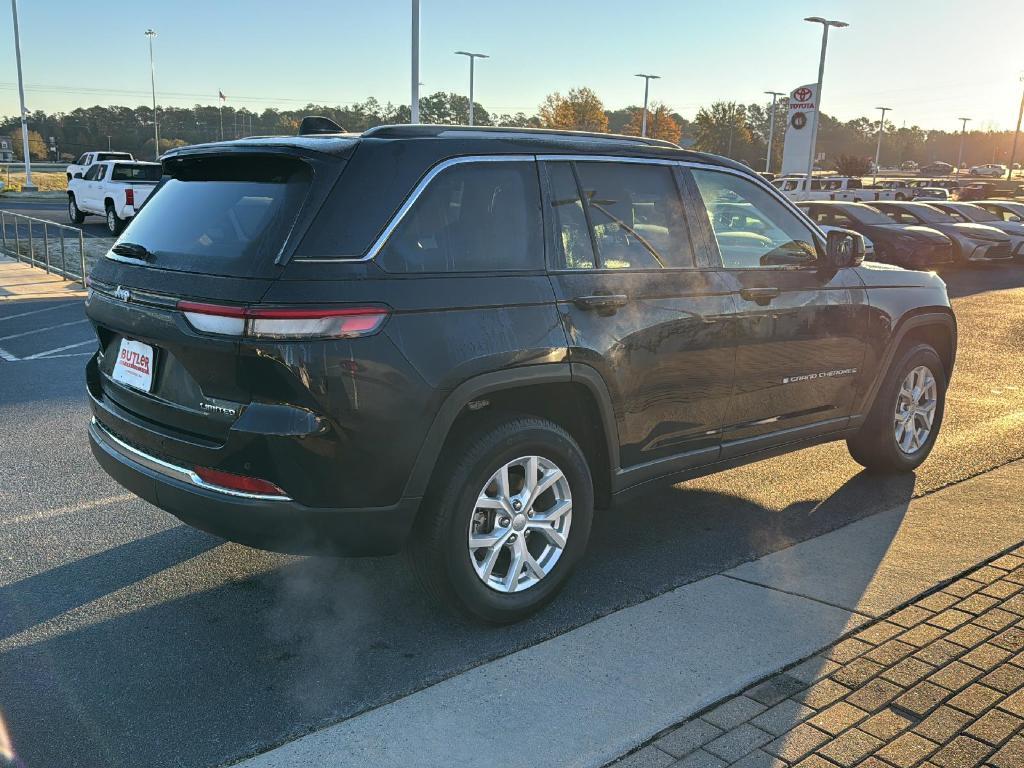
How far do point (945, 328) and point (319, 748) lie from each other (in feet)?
15.3

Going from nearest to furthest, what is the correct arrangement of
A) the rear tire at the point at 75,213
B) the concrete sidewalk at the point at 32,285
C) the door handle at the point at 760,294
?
the door handle at the point at 760,294 → the concrete sidewalk at the point at 32,285 → the rear tire at the point at 75,213

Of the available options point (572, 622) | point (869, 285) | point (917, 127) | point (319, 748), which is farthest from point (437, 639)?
point (917, 127)

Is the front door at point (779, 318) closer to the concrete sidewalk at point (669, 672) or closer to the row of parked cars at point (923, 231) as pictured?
the concrete sidewalk at point (669, 672)

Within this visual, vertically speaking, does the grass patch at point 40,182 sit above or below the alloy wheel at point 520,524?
below

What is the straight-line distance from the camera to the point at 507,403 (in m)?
3.67

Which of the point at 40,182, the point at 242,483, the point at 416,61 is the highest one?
the point at 416,61

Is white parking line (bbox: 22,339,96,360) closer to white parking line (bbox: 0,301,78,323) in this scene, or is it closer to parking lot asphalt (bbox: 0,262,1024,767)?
white parking line (bbox: 0,301,78,323)

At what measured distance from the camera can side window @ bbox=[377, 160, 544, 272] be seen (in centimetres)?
333

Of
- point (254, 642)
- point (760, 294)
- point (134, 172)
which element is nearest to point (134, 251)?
point (254, 642)

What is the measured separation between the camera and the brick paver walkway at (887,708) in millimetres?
2861

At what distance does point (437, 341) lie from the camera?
3.28 m

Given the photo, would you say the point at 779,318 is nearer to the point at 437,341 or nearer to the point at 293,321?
the point at 437,341

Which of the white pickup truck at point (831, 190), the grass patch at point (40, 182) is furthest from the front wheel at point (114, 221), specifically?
the grass patch at point (40, 182)

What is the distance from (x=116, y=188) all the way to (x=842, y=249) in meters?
22.4
